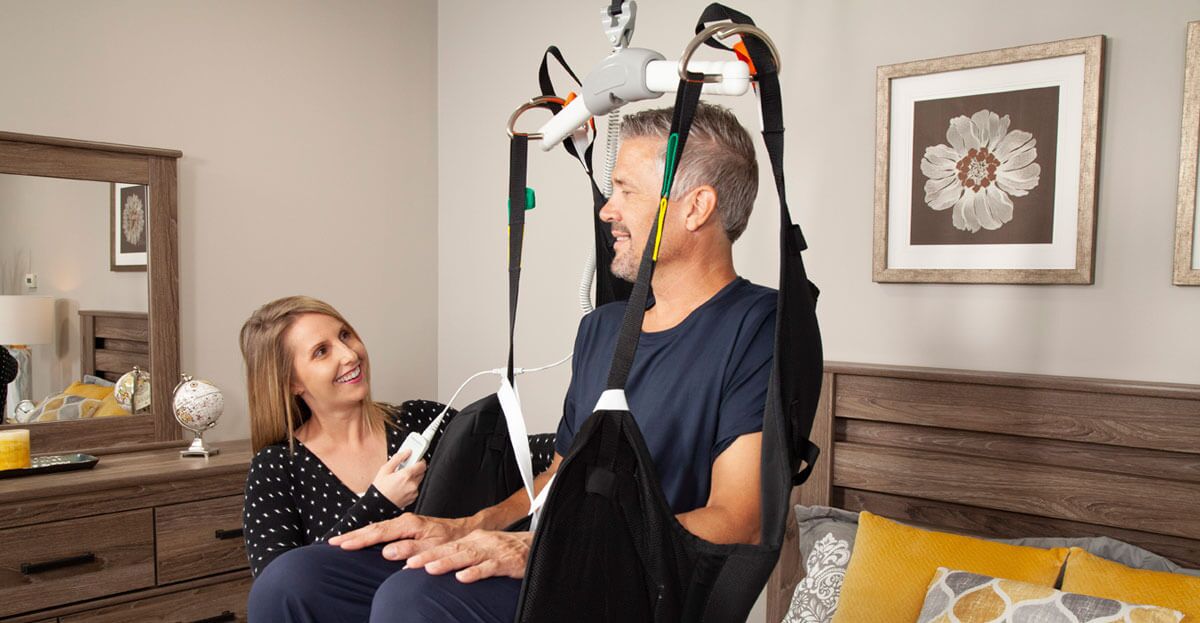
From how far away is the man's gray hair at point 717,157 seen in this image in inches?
53.9

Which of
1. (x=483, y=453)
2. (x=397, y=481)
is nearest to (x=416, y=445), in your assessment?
(x=397, y=481)

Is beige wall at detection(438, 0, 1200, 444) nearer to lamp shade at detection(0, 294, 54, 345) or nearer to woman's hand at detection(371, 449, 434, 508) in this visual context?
woman's hand at detection(371, 449, 434, 508)

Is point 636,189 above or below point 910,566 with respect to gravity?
above

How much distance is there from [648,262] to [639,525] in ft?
0.99

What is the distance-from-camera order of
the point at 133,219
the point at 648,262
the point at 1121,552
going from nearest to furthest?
the point at 648,262 < the point at 1121,552 < the point at 133,219

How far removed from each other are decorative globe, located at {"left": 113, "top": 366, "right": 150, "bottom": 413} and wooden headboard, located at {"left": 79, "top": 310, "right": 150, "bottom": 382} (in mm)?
16

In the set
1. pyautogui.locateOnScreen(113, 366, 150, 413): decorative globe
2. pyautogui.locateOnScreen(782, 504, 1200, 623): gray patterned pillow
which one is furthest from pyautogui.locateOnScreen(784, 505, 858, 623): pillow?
pyautogui.locateOnScreen(113, 366, 150, 413): decorative globe

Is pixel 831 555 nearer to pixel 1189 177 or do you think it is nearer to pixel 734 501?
pixel 734 501

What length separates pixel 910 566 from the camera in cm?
193

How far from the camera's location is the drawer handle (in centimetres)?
233

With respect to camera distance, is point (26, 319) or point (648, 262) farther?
point (26, 319)

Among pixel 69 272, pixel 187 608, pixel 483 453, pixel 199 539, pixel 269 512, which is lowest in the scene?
pixel 187 608

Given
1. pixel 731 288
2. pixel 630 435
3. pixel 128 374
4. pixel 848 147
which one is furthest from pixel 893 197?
pixel 128 374

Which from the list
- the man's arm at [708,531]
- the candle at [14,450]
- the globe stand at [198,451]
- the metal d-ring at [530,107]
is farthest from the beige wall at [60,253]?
the man's arm at [708,531]
